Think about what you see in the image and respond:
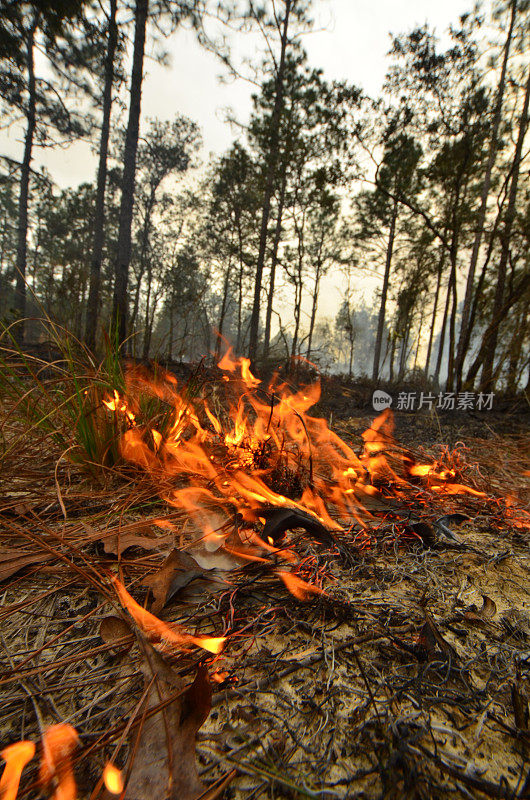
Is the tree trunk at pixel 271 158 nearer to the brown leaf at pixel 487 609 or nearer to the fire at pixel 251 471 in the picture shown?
the fire at pixel 251 471

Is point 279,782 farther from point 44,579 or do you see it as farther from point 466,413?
point 466,413

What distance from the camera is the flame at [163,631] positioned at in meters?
0.71

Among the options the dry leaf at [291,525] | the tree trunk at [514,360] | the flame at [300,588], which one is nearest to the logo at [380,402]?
the tree trunk at [514,360]

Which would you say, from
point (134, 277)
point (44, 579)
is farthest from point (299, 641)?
point (134, 277)

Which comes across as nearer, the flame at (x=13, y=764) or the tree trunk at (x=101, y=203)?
the flame at (x=13, y=764)

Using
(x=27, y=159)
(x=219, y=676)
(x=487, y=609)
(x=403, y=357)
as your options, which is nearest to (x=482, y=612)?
(x=487, y=609)

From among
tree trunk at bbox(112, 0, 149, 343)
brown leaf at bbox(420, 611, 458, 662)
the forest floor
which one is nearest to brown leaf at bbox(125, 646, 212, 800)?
the forest floor

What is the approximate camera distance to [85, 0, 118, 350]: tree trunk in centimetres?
877

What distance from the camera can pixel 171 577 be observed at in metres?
0.89

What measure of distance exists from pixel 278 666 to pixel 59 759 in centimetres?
40

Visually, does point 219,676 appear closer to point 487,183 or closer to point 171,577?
point 171,577

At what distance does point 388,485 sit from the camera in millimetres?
1765

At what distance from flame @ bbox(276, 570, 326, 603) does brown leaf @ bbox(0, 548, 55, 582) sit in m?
→ 0.75

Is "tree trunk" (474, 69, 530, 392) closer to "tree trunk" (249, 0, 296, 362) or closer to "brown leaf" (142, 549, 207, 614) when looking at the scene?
"brown leaf" (142, 549, 207, 614)
